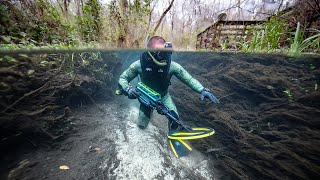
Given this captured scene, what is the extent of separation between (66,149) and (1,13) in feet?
14.0

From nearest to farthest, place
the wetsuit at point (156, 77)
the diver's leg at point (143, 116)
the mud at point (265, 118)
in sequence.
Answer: the mud at point (265, 118)
the wetsuit at point (156, 77)
the diver's leg at point (143, 116)

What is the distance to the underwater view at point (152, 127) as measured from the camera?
238cm

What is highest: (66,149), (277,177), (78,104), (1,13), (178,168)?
(1,13)

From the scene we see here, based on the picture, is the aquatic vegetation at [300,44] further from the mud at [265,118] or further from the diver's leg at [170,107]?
the diver's leg at [170,107]

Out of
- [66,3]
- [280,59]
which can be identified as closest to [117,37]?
[66,3]

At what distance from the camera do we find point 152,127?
4527mm

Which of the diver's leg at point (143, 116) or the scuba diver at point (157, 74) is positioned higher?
the scuba diver at point (157, 74)

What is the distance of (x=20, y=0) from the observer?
465 centimetres

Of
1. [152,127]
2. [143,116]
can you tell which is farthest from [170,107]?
[152,127]

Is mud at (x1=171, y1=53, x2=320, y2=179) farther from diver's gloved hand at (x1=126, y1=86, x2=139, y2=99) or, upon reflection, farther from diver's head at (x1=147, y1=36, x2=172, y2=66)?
diver's gloved hand at (x1=126, y1=86, x2=139, y2=99)

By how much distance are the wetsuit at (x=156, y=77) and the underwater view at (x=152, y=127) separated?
0.92 m

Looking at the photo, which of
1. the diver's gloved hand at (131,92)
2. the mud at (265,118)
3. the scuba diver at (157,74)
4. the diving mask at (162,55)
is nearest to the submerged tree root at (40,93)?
the scuba diver at (157,74)

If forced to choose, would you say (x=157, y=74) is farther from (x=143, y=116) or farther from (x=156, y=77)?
(x=143, y=116)

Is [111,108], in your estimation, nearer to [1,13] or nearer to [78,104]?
[78,104]
